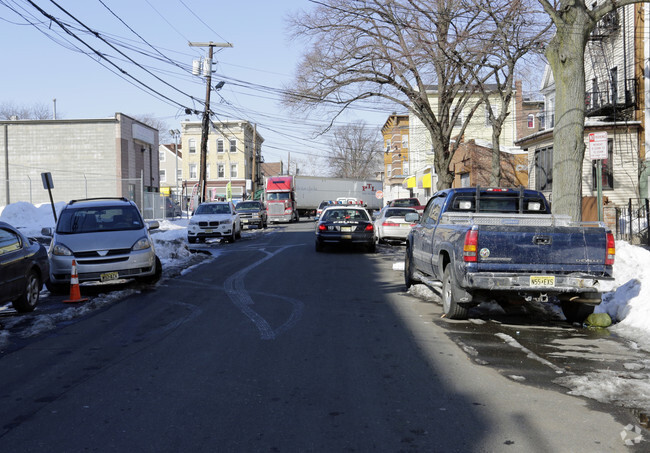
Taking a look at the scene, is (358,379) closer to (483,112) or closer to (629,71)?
(629,71)

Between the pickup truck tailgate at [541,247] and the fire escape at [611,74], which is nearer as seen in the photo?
the pickup truck tailgate at [541,247]

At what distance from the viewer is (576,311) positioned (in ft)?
29.1

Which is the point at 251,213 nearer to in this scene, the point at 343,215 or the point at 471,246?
the point at 343,215

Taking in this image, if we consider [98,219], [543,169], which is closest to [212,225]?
[98,219]

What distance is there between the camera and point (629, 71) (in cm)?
2716

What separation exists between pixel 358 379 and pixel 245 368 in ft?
3.86

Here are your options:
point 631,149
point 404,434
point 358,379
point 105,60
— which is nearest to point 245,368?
point 358,379

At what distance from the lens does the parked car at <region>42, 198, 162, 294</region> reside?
11648 millimetres

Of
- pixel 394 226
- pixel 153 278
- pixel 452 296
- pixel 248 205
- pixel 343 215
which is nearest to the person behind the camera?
pixel 452 296

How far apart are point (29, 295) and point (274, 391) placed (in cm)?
623

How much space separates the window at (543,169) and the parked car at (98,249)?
78.4ft

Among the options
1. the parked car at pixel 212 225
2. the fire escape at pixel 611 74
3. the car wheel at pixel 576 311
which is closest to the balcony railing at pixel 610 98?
the fire escape at pixel 611 74

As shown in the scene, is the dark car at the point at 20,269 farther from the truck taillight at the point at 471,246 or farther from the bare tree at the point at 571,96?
the bare tree at the point at 571,96

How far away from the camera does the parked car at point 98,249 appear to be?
11648mm
